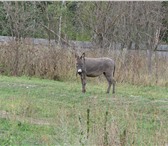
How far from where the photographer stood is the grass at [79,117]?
6.11 meters

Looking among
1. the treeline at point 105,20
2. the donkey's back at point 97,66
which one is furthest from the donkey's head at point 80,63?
the treeline at point 105,20

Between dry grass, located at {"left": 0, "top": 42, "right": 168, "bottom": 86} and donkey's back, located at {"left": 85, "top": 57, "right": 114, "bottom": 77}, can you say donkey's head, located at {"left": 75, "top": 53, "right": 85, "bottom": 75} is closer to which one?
donkey's back, located at {"left": 85, "top": 57, "right": 114, "bottom": 77}

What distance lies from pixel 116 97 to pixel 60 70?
6479 millimetres

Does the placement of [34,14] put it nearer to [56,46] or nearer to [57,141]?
[56,46]

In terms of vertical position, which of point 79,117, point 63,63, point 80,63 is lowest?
point 63,63

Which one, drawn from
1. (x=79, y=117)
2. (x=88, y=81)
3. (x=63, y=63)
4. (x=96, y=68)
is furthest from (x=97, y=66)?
(x=79, y=117)

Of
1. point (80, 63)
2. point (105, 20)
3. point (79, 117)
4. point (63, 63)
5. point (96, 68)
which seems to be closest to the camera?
point (79, 117)

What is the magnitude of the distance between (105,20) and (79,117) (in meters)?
19.4

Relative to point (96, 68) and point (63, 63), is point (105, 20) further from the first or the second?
point (96, 68)

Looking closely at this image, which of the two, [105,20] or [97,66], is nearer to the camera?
[97,66]

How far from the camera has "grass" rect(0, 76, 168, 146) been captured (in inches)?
240

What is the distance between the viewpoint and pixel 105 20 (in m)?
25.3

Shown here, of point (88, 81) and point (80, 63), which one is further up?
point (80, 63)

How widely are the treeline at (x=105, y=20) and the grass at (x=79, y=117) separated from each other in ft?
21.1
